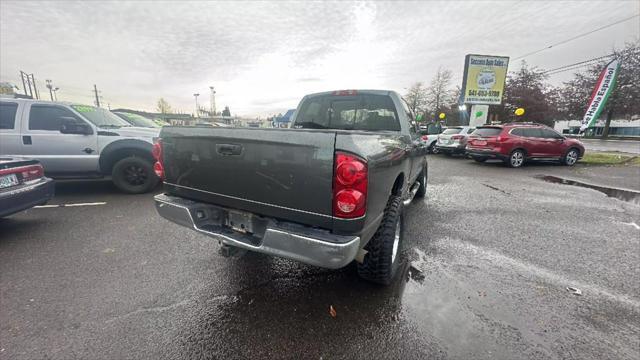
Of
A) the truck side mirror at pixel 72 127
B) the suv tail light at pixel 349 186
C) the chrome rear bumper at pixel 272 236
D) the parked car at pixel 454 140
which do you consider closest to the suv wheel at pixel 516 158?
the parked car at pixel 454 140

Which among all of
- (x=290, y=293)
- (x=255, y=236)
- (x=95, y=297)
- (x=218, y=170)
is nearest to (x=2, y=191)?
(x=95, y=297)

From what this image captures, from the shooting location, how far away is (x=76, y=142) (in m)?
5.29

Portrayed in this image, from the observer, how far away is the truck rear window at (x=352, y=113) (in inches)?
149

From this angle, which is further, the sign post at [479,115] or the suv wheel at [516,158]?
the sign post at [479,115]

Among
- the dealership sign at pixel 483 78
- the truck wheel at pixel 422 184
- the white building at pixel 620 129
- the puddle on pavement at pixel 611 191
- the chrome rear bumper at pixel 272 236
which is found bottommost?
the puddle on pavement at pixel 611 191

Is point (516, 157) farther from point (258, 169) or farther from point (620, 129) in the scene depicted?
point (620, 129)

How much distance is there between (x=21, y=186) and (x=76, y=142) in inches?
77.6

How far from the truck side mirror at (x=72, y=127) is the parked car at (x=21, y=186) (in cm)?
145

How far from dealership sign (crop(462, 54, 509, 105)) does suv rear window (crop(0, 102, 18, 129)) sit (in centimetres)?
2133

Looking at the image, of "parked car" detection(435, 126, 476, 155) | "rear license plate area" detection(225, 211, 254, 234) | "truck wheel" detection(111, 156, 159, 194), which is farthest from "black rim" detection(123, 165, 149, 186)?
"parked car" detection(435, 126, 476, 155)

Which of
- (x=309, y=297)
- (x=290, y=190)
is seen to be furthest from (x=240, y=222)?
(x=309, y=297)

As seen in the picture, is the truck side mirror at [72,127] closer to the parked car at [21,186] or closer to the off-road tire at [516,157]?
the parked car at [21,186]

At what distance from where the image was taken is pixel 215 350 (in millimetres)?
1939

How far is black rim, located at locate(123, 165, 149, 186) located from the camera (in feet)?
18.8
